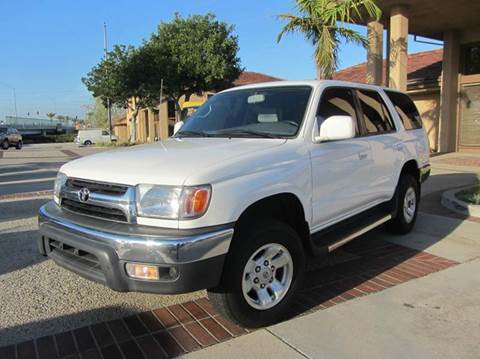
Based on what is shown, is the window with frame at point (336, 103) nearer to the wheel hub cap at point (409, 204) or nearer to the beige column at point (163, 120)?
the wheel hub cap at point (409, 204)

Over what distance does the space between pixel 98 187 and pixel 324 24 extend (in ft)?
30.1

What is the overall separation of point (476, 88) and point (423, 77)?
257 cm

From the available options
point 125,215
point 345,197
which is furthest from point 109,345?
point 345,197

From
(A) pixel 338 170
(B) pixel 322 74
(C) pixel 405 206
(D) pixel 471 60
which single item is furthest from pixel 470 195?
(D) pixel 471 60

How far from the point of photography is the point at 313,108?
13.6 ft

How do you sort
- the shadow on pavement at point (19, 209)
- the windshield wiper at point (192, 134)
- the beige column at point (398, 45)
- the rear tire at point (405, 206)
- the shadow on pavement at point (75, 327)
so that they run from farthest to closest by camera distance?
the beige column at point (398, 45)
the shadow on pavement at point (19, 209)
the rear tire at point (405, 206)
the windshield wiper at point (192, 134)
the shadow on pavement at point (75, 327)

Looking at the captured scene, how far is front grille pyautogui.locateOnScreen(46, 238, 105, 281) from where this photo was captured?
3182 millimetres

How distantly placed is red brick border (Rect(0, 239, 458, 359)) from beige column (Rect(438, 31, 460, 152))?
1434 centimetres

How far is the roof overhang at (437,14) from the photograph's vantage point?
14.5m

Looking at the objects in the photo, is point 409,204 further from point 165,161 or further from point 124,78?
point 124,78

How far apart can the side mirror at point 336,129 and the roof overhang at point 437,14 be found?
40.7 feet

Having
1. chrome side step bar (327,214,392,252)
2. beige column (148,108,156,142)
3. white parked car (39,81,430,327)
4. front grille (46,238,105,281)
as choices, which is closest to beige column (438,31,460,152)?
chrome side step bar (327,214,392,252)

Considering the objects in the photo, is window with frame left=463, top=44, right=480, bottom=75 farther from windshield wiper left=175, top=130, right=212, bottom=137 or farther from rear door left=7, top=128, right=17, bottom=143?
rear door left=7, top=128, right=17, bottom=143

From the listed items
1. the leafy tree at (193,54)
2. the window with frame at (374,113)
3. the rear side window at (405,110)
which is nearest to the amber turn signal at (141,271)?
the window with frame at (374,113)
